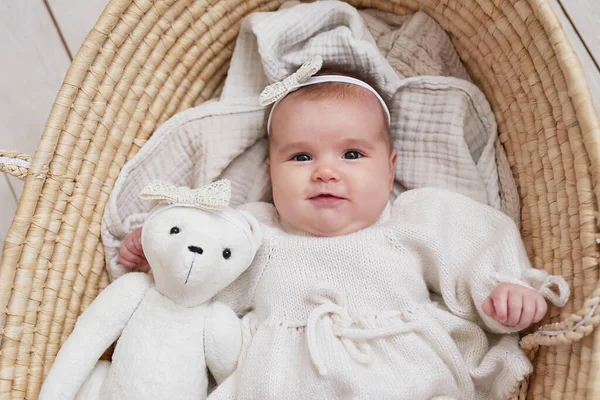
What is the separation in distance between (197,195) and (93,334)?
29 cm

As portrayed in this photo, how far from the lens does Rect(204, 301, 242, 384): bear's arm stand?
104 cm

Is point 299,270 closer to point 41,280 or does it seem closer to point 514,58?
point 41,280

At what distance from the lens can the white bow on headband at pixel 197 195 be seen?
995 millimetres

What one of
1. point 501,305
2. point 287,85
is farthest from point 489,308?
point 287,85

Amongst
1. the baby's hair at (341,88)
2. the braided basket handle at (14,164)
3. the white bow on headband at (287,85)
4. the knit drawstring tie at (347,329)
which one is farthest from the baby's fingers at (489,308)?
the braided basket handle at (14,164)

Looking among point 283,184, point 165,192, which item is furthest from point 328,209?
point 165,192

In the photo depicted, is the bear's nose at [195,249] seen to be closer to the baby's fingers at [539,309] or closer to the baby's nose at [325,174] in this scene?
the baby's nose at [325,174]

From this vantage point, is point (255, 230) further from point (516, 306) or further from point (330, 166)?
point (516, 306)

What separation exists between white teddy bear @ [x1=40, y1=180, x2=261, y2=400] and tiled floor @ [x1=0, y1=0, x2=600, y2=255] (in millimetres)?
678

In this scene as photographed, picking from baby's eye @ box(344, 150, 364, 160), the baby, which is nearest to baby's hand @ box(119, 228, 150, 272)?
the baby

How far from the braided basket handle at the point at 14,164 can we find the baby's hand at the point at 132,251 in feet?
0.70

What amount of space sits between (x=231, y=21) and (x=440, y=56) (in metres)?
0.46

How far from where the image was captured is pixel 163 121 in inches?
52.3

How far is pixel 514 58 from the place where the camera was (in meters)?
1.15
